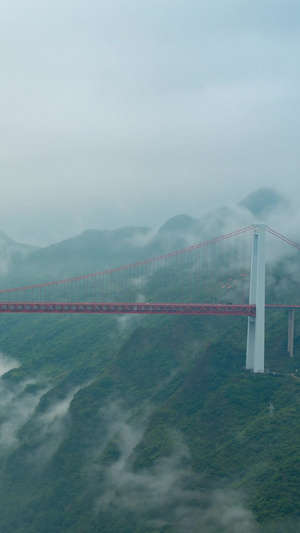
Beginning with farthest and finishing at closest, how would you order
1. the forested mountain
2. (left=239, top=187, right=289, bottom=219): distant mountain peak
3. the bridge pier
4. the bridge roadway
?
(left=239, top=187, right=289, bottom=219): distant mountain peak
the bridge pier
the bridge roadway
the forested mountain

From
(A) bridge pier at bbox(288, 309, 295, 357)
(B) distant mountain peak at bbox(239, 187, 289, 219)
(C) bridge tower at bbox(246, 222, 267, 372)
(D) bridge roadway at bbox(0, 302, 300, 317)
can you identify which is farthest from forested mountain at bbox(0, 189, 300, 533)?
(B) distant mountain peak at bbox(239, 187, 289, 219)

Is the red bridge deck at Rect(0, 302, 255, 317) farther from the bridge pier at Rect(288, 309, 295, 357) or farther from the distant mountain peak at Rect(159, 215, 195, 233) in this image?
the distant mountain peak at Rect(159, 215, 195, 233)

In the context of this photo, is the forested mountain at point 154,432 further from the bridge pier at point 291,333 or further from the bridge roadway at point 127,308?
the bridge roadway at point 127,308

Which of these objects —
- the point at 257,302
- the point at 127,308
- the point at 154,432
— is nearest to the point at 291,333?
the point at 257,302

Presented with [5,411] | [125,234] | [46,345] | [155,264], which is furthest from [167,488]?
[125,234]

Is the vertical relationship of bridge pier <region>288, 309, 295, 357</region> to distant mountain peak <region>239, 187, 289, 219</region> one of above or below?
below

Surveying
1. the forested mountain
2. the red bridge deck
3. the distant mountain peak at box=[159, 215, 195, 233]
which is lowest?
the forested mountain

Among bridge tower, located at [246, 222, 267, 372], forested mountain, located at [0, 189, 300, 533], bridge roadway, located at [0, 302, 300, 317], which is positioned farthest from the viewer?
bridge tower, located at [246, 222, 267, 372]

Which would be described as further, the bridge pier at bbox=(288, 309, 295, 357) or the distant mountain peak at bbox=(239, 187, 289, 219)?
the distant mountain peak at bbox=(239, 187, 289, 219)

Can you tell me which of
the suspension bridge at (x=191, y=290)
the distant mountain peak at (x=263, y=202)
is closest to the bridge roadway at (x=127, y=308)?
the suspension bridge at (x=191, y=290)
